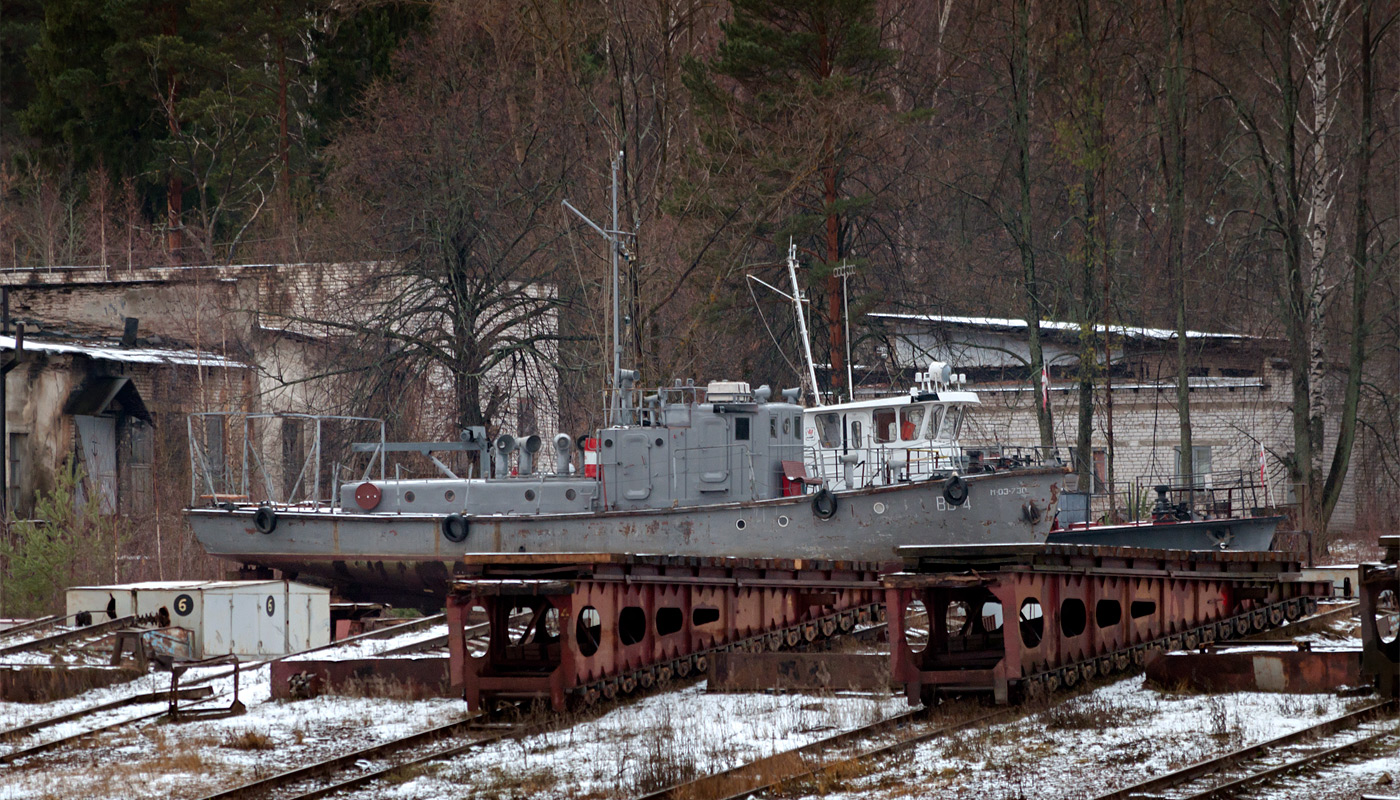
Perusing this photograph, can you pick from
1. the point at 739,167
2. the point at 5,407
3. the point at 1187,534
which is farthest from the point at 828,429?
the point at 5,407

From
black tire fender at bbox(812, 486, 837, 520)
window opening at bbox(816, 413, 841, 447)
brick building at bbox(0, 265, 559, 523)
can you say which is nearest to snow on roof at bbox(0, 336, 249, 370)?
brick building at bbox(0, 265, 559, 523)

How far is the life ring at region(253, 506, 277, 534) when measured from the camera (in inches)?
1007

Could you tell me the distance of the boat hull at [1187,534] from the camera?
23.4 m

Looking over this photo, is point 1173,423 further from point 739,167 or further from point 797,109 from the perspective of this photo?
point 739,167

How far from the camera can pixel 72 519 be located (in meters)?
25.5

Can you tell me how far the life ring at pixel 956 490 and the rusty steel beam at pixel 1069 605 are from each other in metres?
5.11

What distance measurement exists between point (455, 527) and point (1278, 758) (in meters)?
15.6

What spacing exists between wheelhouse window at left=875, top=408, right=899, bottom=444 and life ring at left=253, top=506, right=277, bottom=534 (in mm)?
10350

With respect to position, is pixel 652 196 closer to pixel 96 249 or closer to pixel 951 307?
pixel 951 307

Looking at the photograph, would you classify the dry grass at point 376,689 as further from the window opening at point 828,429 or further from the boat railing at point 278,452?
the boat railing at point 278,452

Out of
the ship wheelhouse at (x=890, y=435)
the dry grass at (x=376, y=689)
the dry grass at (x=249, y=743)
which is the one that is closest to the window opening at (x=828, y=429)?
the ship wheelhouse at (x=890, y=435)

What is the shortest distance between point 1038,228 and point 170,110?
2603 centimetres

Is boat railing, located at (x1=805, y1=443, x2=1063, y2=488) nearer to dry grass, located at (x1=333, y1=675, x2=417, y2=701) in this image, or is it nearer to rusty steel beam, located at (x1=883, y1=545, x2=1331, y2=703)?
rusty steel beam, located at (x1=883, y1=545, x2=1331, y2=703)

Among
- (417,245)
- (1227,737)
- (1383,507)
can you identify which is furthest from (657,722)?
(1383,507)
